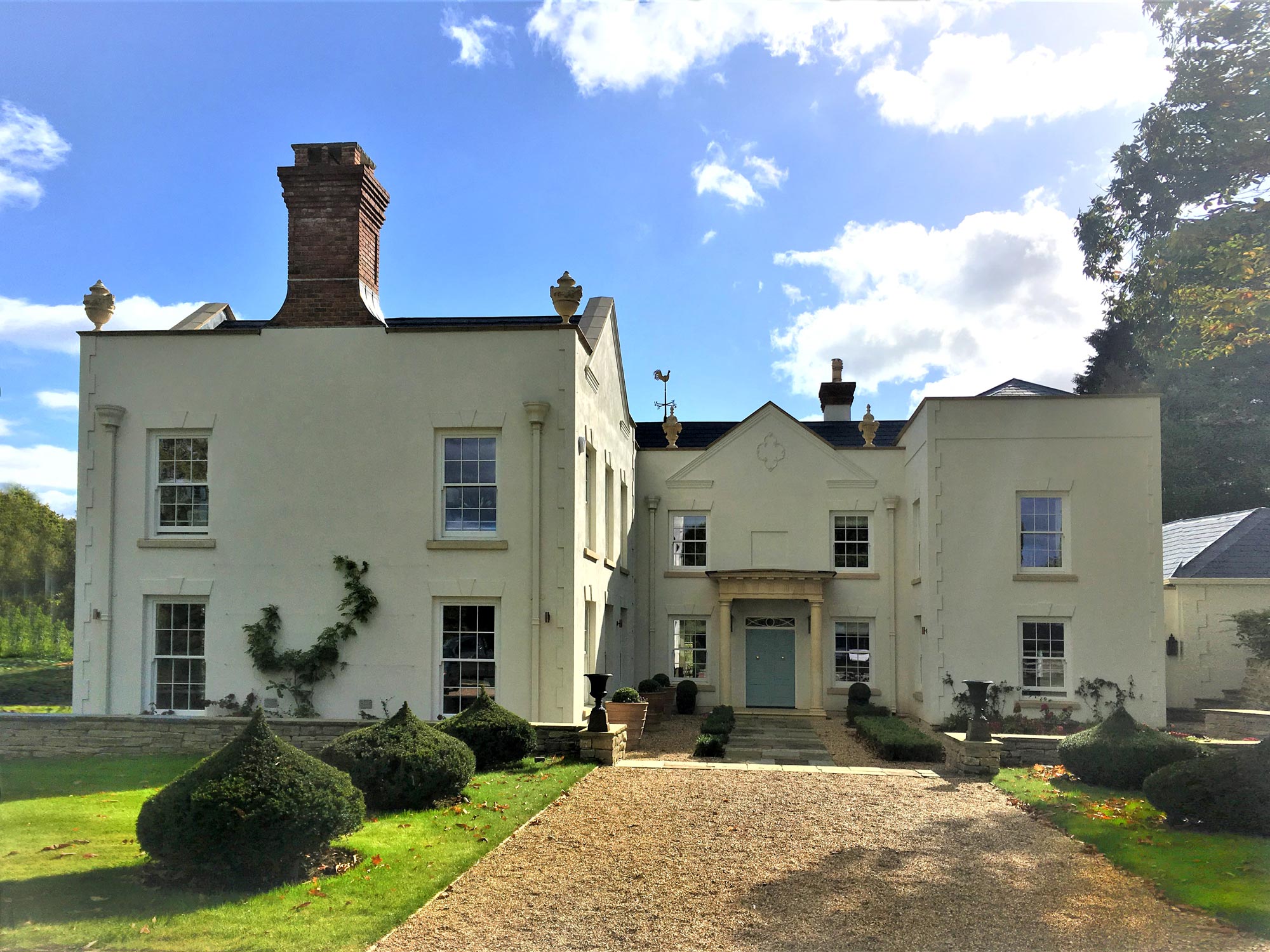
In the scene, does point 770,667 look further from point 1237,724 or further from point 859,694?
point 1237,724

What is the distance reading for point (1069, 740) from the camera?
1362 centimetres

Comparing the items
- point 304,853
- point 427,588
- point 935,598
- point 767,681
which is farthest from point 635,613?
point 304,853

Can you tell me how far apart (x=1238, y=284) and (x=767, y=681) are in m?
15.1

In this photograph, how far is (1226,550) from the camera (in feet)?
81.3

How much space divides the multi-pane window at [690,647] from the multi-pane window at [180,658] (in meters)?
12.5

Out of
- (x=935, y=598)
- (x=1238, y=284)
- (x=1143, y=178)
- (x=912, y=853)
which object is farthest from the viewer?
(x=1143, y=178)

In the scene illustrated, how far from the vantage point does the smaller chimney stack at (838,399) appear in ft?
107

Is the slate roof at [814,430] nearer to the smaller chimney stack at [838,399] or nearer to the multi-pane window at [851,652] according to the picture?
the smaller chimney stack at [838,399]

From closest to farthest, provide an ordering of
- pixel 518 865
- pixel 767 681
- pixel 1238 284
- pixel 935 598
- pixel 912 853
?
pixel 518 865 → pixel 912 853 → pixel 1238 284 → pixel 935 598 → pixel 767 681

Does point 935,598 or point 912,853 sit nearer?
point 912,853

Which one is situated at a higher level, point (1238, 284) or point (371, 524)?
point (1238, 284)

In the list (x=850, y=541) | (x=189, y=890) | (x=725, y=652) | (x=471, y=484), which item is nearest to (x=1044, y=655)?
(x=850, y=541)

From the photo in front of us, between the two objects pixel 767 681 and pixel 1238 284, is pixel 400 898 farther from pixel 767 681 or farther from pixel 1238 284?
pixel 767 681

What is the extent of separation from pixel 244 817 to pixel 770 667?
1929 cm
